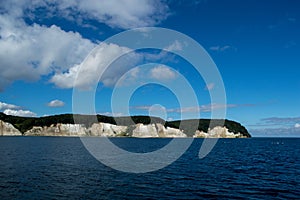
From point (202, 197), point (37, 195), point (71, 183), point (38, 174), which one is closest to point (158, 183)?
point (202, 197)

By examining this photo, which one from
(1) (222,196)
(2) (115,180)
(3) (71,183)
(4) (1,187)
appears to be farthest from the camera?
(2) (115,180)

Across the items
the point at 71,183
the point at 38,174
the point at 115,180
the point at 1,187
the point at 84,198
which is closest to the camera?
the point at 84,198

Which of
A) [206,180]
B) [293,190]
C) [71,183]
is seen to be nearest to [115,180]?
[71,183]

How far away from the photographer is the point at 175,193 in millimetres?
32750

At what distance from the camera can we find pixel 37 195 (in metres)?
30.8

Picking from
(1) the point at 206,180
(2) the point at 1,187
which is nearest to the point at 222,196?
(1) the point at 206,180

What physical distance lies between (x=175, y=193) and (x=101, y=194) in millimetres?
8338

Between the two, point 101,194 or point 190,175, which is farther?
point 190,175

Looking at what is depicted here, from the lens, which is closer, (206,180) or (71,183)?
(71,183)

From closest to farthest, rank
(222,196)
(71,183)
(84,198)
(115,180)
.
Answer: (84,198)
(222,196)
(71,183)
(115,180)

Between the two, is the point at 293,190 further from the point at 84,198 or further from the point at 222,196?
the point at 84,198

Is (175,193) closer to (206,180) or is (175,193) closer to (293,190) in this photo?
(206,180)

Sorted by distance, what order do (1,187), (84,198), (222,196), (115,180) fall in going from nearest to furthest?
(84,198) < (222,196) < (1,187) < (115,180)

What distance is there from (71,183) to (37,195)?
6.75 m
